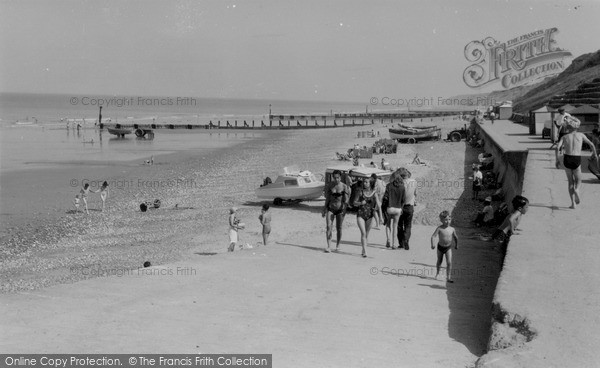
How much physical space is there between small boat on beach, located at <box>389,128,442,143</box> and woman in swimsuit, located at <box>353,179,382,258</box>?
3189 cm

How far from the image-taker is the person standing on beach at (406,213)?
1281 cm

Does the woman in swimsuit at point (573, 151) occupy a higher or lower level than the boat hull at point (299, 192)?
higher

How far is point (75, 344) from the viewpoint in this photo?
7.54 metres

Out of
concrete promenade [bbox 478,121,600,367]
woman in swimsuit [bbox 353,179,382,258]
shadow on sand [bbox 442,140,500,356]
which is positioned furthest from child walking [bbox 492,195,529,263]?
woman in swimsuit [bbox 353,179,382,258]

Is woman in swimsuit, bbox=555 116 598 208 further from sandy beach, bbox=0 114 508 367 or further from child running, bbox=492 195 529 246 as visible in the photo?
sandy beach, bbox=0 114 508 367

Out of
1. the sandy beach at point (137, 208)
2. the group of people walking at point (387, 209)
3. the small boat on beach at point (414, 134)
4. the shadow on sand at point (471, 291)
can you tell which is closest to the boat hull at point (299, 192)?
the sandy beach at point (137, 208)

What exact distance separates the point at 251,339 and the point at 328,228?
4.98 metres

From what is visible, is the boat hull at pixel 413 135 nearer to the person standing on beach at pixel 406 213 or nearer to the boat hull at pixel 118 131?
the boat hull at pixel 118 131

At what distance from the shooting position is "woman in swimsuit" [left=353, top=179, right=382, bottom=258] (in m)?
12.2

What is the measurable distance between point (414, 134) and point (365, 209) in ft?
117

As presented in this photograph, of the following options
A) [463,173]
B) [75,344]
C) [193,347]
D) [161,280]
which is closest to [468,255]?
[161,280]

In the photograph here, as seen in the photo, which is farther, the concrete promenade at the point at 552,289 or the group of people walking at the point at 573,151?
the group of people walking at the point at 573,151

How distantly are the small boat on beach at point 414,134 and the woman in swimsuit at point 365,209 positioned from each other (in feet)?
105

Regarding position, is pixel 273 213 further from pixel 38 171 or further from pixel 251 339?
pixel 38 171
